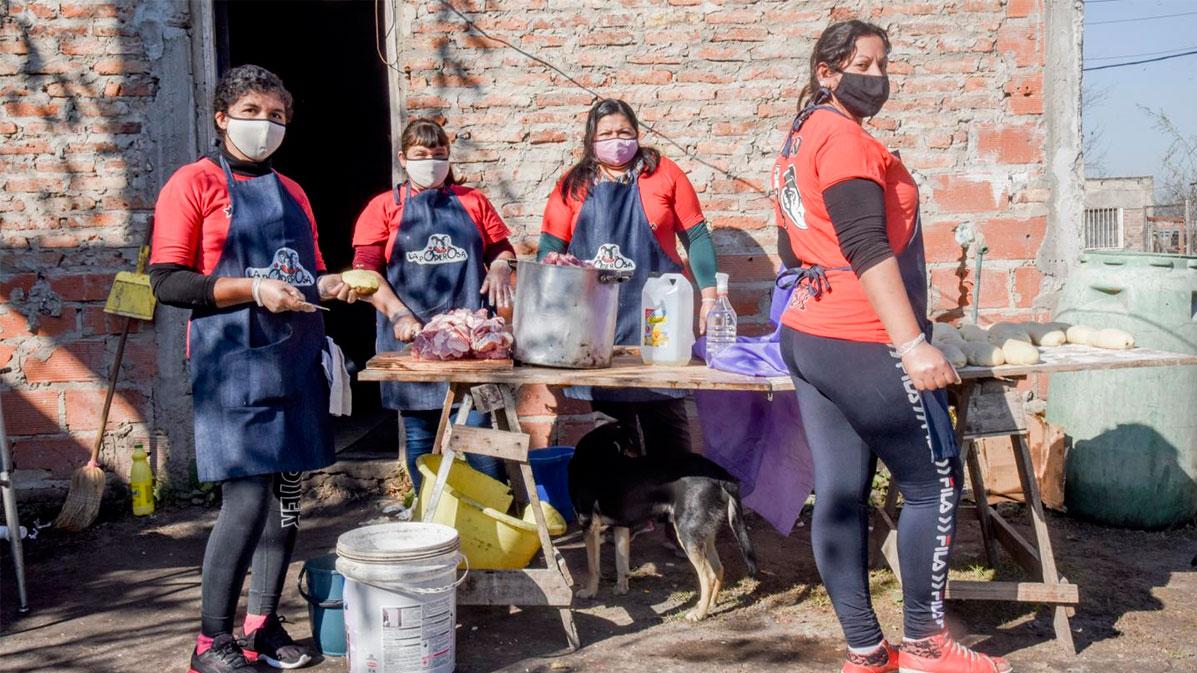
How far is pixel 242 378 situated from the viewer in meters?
3.35

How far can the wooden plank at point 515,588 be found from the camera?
378 cm

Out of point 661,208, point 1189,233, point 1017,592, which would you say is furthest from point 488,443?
point 1189,233

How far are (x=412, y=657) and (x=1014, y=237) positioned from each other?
3.95 meters

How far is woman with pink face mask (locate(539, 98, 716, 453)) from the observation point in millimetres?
4500

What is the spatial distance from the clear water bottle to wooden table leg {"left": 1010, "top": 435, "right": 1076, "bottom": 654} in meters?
1.14

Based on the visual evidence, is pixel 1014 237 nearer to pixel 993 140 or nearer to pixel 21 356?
pixel 993 140

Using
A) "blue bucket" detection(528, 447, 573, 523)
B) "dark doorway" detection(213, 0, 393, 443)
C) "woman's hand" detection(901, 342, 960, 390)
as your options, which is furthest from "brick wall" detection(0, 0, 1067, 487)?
"dark doorway" detection(213, 0, 393, 443)

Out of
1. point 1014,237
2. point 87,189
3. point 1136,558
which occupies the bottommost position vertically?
point 1136,558

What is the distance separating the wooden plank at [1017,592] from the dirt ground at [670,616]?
0.60ft

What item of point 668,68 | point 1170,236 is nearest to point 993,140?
point 668,68

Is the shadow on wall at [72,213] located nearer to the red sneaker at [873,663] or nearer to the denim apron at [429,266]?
the denim apron at [429,266]

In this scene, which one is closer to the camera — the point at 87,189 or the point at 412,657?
the point at 412,657

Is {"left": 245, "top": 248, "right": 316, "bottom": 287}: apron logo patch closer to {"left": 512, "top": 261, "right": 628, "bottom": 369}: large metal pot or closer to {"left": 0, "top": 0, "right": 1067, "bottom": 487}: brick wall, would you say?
{"left": 512, "top": 261, "right": 628, "bottom": 369}: large metal pot

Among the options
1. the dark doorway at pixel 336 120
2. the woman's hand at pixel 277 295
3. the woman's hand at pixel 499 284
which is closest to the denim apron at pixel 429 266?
the woman's hand at pixel 499 284
